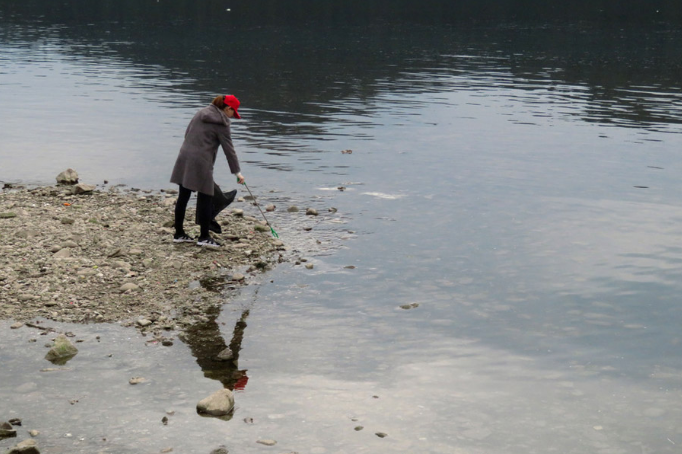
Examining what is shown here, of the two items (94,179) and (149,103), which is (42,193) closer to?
(94,179)

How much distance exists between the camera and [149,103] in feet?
101

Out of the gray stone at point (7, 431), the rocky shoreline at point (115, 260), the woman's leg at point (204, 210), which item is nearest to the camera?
the gray stone at point (7, 431)

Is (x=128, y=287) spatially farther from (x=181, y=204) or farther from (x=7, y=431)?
(x=7, y=431)

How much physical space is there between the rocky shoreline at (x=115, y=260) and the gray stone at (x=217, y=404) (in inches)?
89.1

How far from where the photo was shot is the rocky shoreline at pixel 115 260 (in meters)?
11.1

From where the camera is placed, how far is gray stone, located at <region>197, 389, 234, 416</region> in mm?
8461

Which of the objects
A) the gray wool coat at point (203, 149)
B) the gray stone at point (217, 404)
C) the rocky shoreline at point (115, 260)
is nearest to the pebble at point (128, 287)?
the rocky shoreline at point (115, 260)

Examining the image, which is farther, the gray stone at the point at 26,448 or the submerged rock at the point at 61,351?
the submerged rock at the point at 61,351

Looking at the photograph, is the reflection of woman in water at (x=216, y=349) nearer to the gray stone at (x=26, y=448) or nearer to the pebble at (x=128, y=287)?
the pebble at (x=128, y=287)

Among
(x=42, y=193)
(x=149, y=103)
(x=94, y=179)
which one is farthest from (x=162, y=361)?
(x=149, y=103)

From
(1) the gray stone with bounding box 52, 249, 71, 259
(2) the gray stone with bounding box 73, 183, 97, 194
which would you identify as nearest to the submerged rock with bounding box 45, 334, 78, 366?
(1) the gray stone with bounding box 52, 249, 71, 259

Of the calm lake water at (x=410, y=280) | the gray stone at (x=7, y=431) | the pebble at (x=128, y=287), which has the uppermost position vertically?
the pebble at (x=128, y=287)

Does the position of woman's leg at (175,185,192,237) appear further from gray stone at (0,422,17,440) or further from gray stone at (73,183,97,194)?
gray stone at (0,422,17,440)

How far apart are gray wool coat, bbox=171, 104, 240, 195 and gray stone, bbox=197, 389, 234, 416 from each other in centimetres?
552
